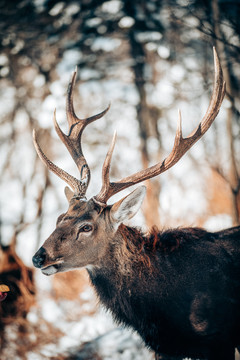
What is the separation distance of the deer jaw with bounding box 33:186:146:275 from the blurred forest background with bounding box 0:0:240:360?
3.55 meters

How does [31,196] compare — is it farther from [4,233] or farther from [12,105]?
[12,105]

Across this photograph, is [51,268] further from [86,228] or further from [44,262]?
[86,228]

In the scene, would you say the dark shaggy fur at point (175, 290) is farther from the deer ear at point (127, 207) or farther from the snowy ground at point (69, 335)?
the snowy ground at point (69, 335)

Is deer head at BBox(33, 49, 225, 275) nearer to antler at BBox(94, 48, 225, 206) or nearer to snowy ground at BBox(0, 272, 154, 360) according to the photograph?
antler at BBox(94, 48, 225, 206)

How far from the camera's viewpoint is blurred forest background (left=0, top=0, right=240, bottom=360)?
286 inches

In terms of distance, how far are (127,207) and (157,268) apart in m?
0.67

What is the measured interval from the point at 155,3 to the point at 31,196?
5.70m

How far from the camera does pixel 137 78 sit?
814cm

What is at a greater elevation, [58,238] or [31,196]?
[58,238]

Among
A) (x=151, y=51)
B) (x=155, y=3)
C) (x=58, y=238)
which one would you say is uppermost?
(x=155, y=3)

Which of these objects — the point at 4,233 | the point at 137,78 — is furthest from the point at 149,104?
the point at 4,233

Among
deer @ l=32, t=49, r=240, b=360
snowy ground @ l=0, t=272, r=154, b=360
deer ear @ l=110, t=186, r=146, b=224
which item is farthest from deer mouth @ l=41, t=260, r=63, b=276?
snowy ground @ l=0, t=272, r=154, b=360

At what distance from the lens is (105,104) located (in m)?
8.64

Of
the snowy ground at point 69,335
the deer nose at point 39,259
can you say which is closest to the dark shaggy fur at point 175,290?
the deer nose at point 39,259
